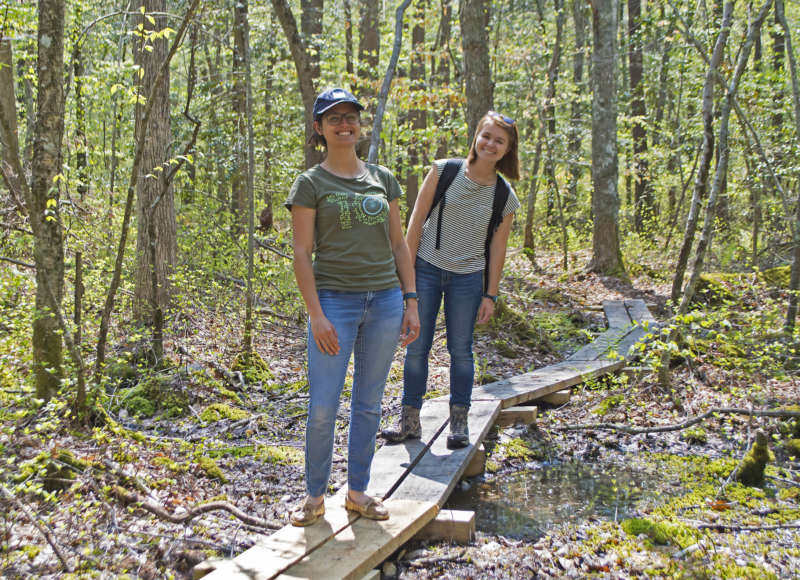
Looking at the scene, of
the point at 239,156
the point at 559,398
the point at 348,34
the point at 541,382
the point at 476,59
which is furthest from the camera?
the point at 348,34

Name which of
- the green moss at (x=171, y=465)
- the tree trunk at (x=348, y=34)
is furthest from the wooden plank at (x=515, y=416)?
the tree trunk at (x=348, y=34)

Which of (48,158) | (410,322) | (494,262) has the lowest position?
(410,322)

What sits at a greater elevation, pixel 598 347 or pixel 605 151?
pixel 605 151

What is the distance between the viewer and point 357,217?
10.7 ft

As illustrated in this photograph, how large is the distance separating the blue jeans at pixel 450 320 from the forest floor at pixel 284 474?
0.86m

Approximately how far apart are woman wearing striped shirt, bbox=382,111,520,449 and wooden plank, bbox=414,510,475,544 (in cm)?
96

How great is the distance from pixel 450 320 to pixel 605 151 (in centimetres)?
1077

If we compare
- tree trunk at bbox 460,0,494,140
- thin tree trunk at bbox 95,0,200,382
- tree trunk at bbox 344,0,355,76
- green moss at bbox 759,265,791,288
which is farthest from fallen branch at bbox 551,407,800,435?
tree trunk at bbox 344,0,355,76

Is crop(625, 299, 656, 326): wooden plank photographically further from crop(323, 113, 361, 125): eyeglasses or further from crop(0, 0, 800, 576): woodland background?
crop(323, 113, 361, 125): eyeglasses

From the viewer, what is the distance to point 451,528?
3.85m

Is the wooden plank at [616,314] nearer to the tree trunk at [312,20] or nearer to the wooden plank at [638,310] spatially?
the wooden plank at [638,310]

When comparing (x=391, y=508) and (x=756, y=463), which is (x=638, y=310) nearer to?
(x=756, y=463)

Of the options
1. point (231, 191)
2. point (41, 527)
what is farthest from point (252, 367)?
point (231, 191)

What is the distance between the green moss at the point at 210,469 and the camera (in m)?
4.66
